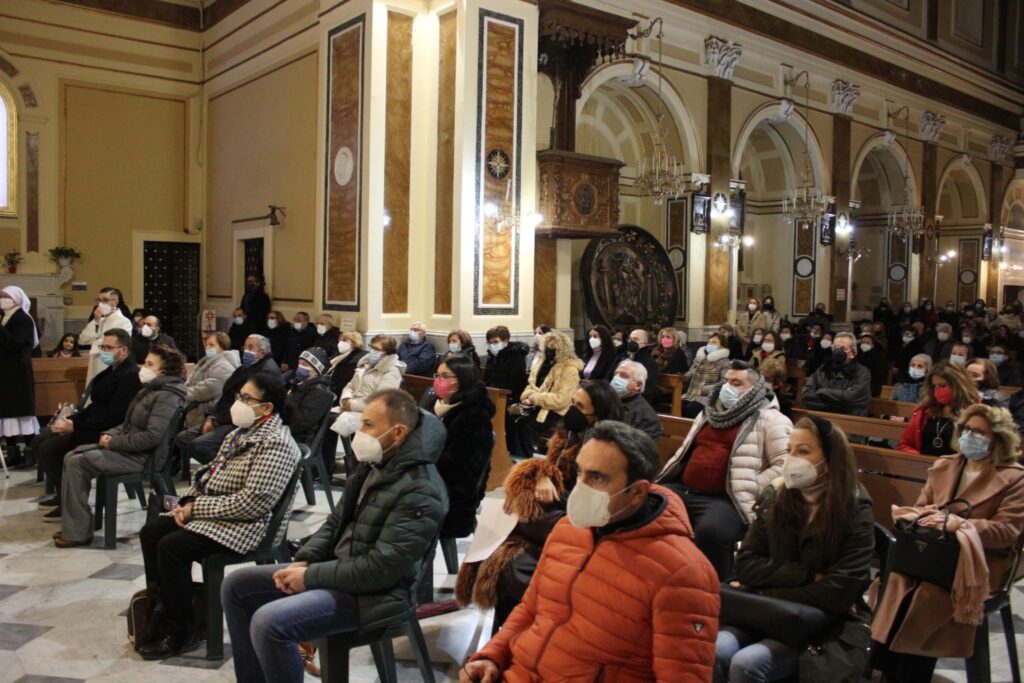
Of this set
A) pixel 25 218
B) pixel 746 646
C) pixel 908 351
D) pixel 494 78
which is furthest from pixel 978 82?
pixel 746 646

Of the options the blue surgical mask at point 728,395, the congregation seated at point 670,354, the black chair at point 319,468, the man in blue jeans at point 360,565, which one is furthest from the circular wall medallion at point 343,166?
the man in blue jeans at point 360,565

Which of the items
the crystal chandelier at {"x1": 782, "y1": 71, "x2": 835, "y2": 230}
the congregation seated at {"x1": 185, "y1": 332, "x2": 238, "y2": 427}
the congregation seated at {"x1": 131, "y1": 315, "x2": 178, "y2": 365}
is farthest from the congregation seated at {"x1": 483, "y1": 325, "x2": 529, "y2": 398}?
the crystal chandelier at {"x1": 782, "y1": 71, "x2": 835, "y2": 230}

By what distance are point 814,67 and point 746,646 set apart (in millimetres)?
14754

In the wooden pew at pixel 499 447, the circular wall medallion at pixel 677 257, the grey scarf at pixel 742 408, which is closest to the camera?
the grey scarf at pixel 742 408

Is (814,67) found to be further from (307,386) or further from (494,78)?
(307,386)

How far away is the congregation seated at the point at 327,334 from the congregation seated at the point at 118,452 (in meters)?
4.25

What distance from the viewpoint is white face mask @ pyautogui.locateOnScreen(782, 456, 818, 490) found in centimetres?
304

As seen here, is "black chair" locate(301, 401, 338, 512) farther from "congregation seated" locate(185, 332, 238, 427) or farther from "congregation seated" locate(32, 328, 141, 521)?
"congregation seated" locate(32, 328, 141, 521)

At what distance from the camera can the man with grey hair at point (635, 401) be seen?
4.81m

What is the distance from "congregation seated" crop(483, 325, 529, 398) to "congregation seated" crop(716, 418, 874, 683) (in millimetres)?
5226

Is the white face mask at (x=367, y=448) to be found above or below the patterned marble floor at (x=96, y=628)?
above

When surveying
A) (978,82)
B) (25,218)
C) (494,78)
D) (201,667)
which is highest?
(978,82)

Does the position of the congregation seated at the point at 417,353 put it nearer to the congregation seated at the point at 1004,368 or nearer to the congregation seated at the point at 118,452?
the congregation seated at the point at 118,452

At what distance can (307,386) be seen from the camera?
5766 millimetres
